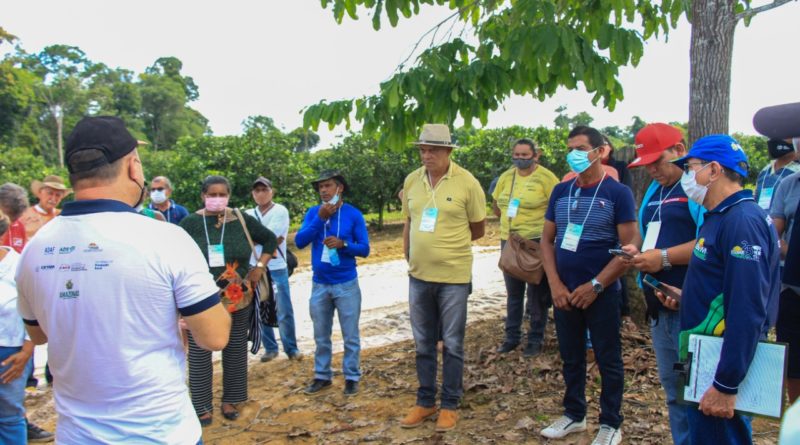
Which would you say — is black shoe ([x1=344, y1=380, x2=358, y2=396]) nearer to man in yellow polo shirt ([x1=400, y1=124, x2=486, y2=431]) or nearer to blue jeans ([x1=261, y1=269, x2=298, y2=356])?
man in yellow polo shirt ([x1=400, y1=124, x2=486, y2=431])

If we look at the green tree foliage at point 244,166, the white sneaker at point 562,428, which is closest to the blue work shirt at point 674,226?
the white sneaker at point 562,428

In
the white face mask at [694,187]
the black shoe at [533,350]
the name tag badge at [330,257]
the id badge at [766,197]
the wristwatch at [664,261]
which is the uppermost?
the white face mask at [694,187]

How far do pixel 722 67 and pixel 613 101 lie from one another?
0.84 m

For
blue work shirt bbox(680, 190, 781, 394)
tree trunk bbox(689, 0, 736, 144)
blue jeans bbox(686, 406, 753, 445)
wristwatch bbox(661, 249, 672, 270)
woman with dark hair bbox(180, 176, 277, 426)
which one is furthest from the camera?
woman with dark hair bbox(180, 176, 277, 426)

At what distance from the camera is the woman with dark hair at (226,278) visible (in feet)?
16.1

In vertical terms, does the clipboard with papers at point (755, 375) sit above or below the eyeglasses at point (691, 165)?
below

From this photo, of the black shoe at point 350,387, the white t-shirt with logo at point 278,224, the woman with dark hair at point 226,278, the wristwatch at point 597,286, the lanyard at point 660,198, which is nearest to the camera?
the lanyard at point 660,198

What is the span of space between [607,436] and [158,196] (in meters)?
5.18

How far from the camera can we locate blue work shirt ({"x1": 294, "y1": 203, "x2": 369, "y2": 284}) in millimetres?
5418

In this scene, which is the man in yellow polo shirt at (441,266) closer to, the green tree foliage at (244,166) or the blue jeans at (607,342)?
the blue jeans at (607,342)

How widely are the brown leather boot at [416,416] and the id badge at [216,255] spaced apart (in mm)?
1959

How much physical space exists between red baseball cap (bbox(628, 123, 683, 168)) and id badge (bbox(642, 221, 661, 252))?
0.38 meters

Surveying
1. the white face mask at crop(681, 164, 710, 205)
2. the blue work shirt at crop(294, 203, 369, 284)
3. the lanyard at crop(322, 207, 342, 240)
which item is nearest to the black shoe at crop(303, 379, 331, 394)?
the blue work shirt at crop(294, 203, 369, 284)

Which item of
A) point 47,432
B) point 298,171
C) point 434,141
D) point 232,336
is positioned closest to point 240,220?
point 232,336
